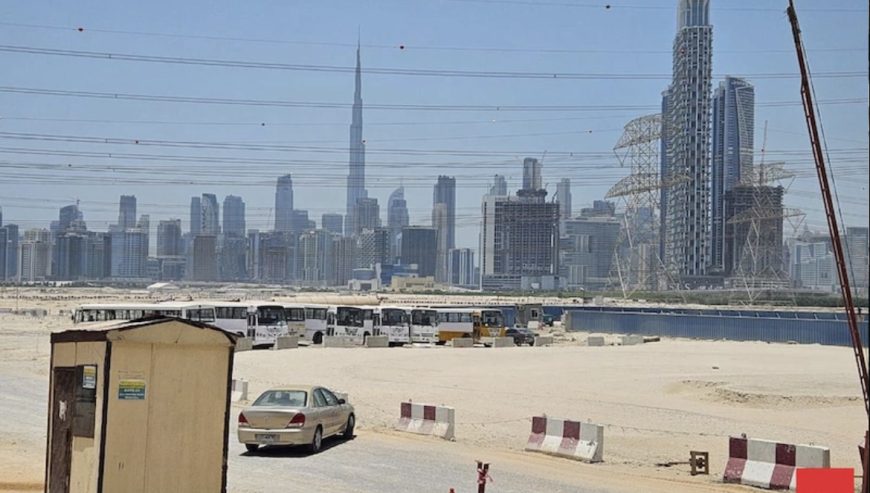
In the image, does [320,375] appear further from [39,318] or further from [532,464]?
[39,318]

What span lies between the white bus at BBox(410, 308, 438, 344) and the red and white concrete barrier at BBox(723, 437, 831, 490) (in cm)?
5223

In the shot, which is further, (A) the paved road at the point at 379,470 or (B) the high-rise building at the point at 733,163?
(B) the high-rise building at the point at 733,163

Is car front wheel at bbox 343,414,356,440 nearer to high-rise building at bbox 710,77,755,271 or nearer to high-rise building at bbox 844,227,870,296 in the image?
high-rise building at bbox 844,227,870,296

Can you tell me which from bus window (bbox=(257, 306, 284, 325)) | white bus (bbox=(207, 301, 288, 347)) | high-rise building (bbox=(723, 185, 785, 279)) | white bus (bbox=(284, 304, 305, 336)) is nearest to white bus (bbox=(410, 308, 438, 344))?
white bus (bbox=(284, 304, 305, 336))

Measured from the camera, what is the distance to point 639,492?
708 inches

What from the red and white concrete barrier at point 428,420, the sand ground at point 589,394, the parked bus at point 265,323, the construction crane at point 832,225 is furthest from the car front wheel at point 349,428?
the parked bus at point 265,323

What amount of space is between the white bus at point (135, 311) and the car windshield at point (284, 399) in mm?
37221

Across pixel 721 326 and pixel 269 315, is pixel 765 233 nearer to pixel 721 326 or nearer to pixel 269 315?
pixel 721 326

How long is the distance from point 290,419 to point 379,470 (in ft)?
9.19

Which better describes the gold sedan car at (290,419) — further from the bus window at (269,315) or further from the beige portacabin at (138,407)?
the bus window at (269,315)

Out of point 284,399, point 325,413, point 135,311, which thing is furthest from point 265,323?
point 284,399

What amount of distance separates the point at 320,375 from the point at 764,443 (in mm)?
27981

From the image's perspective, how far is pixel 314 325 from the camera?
234 feet

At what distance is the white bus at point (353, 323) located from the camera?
7069 centimetres
